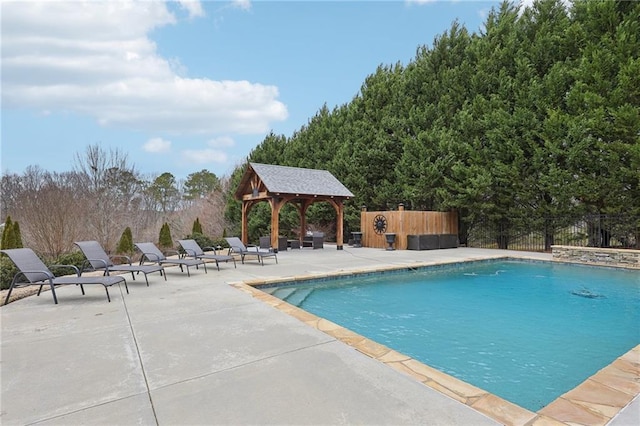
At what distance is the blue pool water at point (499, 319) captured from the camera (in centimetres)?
387

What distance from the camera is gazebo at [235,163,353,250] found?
1454cm

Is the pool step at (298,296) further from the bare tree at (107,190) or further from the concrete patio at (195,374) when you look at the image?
the bare tree at (107,190)

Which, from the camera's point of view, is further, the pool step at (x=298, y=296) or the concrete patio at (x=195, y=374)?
the pool step at (x=298, y=296)

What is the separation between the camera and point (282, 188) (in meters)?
14.6

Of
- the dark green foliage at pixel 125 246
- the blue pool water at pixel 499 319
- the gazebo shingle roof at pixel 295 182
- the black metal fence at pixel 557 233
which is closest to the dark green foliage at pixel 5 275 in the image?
the dark green foliage at pixel 125 246

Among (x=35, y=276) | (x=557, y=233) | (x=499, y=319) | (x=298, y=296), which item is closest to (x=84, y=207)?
(x=35, y=276)

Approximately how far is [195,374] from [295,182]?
1299cm

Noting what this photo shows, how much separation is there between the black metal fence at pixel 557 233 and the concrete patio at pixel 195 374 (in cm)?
1462

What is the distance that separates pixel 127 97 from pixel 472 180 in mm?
16901

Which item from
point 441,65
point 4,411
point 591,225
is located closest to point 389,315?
point 4,411

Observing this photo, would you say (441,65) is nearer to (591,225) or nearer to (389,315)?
(591,225)

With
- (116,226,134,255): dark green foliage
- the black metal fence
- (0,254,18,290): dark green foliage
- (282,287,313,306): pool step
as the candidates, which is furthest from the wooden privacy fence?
(0,254,18,290): dark green foliage

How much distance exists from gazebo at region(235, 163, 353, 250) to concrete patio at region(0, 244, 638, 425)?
961 centimetres

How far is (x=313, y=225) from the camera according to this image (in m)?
23.1
